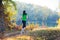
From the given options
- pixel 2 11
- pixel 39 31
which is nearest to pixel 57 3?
pixel 39 31

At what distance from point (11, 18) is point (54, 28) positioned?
55cm

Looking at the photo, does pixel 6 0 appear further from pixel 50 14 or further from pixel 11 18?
pixel 50 14

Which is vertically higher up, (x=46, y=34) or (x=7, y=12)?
(x=7, y=12)

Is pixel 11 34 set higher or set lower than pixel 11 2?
lower

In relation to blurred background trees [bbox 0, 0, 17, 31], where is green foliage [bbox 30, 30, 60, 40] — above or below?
below

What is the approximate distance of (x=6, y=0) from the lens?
1887 millimetres

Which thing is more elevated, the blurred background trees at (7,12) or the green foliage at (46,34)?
the blurred background trees at (7,12)

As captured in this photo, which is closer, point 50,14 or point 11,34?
point 11,34

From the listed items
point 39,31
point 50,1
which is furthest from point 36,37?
point 50,1

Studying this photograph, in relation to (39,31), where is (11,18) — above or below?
above

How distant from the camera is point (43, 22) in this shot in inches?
76.7

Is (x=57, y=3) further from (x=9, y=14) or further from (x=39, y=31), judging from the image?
(x=9, y=14)

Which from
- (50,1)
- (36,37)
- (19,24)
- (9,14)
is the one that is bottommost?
(36,37)

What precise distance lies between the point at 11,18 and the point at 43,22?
40 cm
